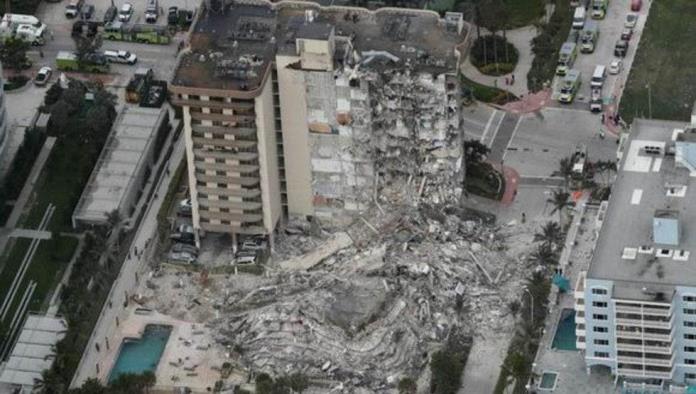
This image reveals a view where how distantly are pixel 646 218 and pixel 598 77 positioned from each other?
3422cm

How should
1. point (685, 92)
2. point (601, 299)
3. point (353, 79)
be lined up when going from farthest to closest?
point (685, 92) → point (353, 79) → point (601, 299)

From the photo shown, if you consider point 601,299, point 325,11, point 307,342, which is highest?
point 325,11

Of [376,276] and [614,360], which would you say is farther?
[376,276]

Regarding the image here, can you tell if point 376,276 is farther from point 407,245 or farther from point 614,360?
point 614,360

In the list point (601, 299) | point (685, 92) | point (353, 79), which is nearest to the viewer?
point (601, 299)

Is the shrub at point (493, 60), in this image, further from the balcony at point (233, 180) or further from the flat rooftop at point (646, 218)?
the balcony at point (233, 180)

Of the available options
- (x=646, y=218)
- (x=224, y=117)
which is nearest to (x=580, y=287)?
(x=646, y=218)

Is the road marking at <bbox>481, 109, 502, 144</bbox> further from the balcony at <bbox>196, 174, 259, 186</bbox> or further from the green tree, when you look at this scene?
the green tree

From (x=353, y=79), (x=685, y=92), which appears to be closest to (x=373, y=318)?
(x=353, y=79)

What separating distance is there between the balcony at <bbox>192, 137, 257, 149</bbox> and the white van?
40.2 m

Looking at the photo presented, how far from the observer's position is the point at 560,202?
175 m

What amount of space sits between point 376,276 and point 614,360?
2301 centimetres

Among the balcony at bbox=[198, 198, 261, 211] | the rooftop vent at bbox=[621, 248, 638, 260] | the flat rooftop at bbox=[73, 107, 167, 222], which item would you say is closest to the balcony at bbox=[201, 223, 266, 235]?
the balcony at bbox=[198, 198, 261, 211]

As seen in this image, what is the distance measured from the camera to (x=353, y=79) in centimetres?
16875
